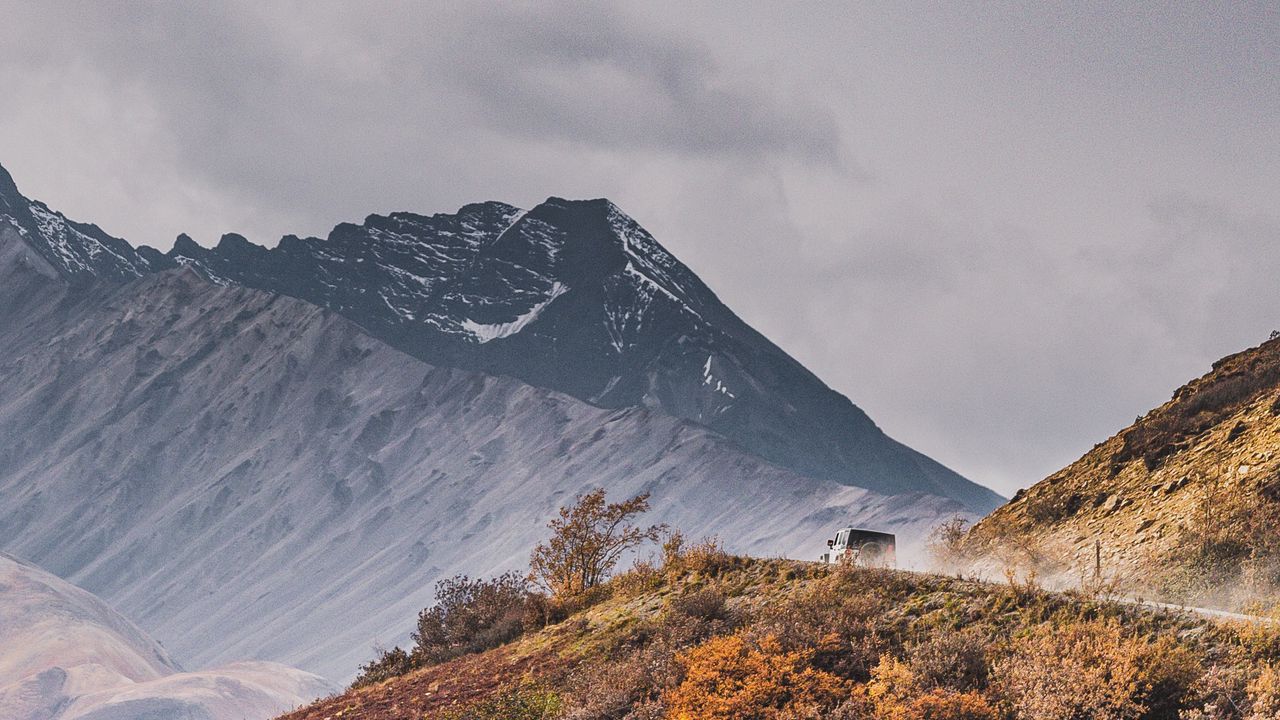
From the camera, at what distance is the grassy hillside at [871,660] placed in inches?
486

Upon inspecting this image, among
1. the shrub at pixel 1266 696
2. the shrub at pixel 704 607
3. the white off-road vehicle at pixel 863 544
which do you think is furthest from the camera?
the white off-road vehicle at pixel 863 544

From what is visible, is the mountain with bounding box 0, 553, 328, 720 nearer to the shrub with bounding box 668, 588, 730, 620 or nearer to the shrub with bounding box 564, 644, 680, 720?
the shrub with bounding box 668, 588, 730, 620

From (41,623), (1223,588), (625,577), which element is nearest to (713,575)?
(625,577)

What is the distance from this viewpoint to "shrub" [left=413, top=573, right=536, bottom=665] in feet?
78.7

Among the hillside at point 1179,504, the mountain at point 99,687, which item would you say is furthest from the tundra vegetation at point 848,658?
the mountain at point 99,687

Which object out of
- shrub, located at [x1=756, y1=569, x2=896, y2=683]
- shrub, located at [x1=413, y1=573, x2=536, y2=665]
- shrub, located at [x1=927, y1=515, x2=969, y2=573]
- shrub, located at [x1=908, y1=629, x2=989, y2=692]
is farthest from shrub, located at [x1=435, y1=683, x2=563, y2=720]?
shrub, located at [x1=927, y1=515, x2=969, y2=573]

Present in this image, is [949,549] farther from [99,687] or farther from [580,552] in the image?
[99,687]

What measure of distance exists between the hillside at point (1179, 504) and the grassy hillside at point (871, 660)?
12.9 feet

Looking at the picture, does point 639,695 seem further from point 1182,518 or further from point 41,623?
point 41,623

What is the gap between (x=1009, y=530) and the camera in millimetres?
26906

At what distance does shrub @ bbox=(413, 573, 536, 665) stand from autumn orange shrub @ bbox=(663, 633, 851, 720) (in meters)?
9.39

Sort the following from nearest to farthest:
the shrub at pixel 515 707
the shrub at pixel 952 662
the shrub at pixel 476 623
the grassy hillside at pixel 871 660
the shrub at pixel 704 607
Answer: the grassy hillside at pixel 871 660 → the shrub at pixel 952 662 → the shrub at pixel 515 707 → the shrub at pixel 704 607 → the shrub at pixel 476 623

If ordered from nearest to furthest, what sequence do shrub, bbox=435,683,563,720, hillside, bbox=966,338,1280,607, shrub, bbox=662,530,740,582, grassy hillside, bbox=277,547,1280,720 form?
grassy hillside, bbox=277,547,1280,720, shrub, bbox=435,683,563,720, hillside, bbox=966,338,1280,607, shrub, bbox=662,530,740,582

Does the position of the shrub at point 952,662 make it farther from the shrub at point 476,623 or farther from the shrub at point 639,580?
the shrub at point 476,623
